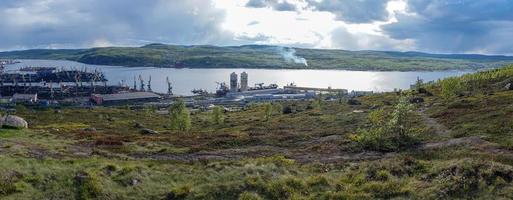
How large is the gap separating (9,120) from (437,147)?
42.0 m

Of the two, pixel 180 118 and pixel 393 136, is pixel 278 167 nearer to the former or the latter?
pixel 393 136

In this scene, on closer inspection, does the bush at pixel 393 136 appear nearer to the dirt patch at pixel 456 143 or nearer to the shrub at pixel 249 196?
the dirt patch at pixel 456 143

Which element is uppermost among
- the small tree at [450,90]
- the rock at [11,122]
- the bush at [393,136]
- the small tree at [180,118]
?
the small tree at [450,90]

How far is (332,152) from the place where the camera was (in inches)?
1538

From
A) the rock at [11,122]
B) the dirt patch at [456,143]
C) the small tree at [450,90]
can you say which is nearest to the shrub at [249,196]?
the dirt patch at [456,143]

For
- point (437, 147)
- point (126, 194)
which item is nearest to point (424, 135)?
point (437, 147)

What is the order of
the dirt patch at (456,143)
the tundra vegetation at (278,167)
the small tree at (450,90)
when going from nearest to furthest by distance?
the tundra vegetation at (278,167), the dirt patch at (456,143), the small tree at (450,90)

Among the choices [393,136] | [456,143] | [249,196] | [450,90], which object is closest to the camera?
[249,196]

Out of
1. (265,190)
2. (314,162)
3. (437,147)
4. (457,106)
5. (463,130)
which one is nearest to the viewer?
(265,190)

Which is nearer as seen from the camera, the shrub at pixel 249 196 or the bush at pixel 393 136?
the shrub at pixel 249 196

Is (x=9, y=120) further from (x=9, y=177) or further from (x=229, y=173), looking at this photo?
(x=229, y=173)

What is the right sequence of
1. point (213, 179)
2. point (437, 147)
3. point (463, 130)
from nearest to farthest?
1. point (213, 179)
2. point (437, 147)
3. point (463, 130)

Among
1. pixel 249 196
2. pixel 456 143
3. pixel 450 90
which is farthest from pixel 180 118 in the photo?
pixel 249 196

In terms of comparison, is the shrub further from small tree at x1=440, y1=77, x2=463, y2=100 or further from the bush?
small tree at x1=440, y1=77, x2=463, y2=100
